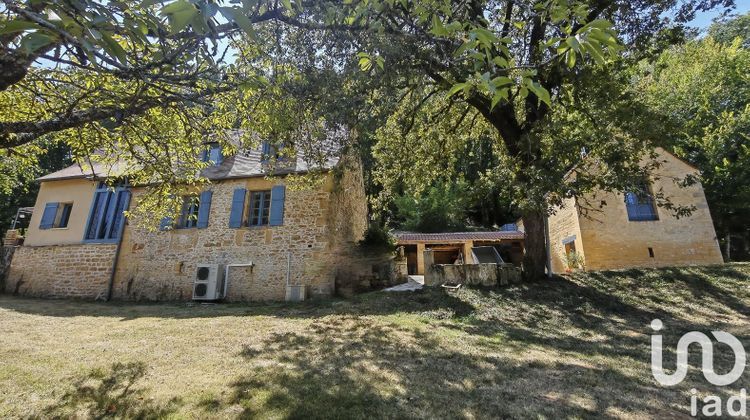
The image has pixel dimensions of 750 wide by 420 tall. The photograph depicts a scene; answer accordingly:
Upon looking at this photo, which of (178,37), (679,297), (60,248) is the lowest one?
(679,297)

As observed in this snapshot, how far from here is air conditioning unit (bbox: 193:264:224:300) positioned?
10484mm

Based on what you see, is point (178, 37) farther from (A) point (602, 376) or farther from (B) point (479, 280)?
(B) point (479, 280)

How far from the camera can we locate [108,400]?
3590 millimetres

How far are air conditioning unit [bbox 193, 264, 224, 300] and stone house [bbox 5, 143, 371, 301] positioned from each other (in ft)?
0.89

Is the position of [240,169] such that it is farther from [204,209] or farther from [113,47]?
[113,47]

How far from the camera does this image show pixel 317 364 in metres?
4.56

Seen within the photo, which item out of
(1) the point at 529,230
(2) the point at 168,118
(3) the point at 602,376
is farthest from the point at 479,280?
(2) the point at 168,118

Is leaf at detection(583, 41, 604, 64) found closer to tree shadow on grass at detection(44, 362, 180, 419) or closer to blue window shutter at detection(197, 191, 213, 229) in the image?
tree shadow on grass at detection(44, 362, 180, 419)

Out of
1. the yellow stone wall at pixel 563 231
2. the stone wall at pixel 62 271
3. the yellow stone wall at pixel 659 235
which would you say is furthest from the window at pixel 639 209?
the stone wall at pixel 62 271

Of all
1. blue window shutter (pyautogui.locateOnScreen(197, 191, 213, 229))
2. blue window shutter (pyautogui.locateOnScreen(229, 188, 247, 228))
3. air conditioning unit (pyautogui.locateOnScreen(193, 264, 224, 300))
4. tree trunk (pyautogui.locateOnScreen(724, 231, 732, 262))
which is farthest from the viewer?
tree trunk (pyautogui.locateOnScreen(724, 231, 732, 262))

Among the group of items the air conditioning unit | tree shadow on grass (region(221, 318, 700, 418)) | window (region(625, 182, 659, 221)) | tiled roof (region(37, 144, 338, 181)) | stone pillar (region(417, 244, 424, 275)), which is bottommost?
tree shadow on grass (region(221, 318, 700, 418))

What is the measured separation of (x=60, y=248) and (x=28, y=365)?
1022 cm
